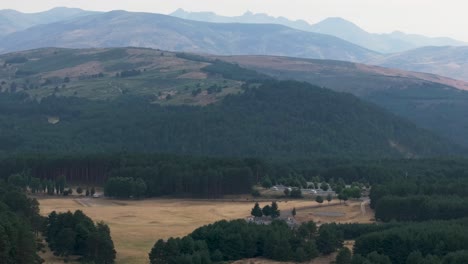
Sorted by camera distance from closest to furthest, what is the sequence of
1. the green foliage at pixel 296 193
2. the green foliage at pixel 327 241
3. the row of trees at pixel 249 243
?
the row of trees at pixel 249 243 < the green foliage at pixel 327 241 < the green foliage at pixel 296 193

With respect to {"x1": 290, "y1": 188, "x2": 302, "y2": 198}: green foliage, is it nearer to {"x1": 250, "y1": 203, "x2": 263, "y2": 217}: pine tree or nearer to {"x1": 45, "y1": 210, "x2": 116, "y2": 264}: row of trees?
{"x1": 250, "y1": 203, "x2": 263, "y2": 217}: pine tree

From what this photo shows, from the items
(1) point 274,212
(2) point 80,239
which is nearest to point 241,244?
(2) point 80,239

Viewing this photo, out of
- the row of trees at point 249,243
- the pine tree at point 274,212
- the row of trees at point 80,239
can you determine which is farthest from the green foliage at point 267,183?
the row of trees at point 80,239

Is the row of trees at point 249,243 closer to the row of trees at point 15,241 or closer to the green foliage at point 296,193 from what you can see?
the row of trees at point 15,241

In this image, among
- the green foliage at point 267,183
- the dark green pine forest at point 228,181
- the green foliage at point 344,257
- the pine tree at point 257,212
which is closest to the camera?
the green foliage at point 344,257

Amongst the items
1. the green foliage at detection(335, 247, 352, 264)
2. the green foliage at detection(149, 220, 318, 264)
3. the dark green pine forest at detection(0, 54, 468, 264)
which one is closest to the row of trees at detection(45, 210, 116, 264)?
the dark green pine forest at detection(0, 54, 468, 264)

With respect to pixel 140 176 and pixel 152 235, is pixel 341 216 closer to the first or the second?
pixel 152 235
